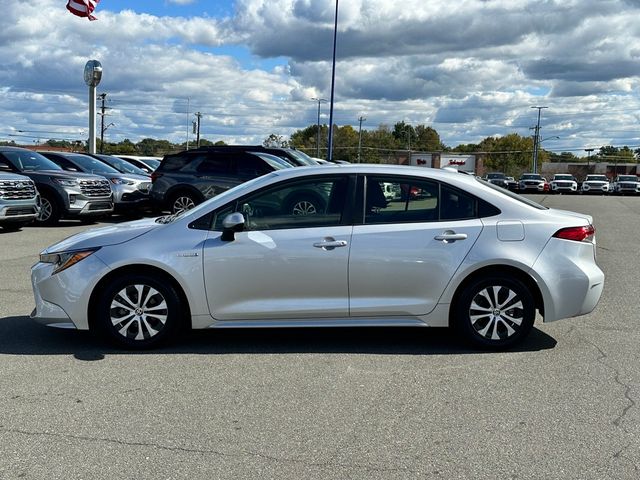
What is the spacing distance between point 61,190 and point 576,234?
1200 cm

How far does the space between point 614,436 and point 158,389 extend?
2.95 metres

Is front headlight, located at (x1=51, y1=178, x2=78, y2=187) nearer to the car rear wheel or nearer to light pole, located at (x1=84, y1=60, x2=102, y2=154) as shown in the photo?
the car rear wheel

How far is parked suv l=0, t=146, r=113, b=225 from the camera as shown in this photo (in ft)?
47.7

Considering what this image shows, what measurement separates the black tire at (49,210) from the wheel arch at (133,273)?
10.1m

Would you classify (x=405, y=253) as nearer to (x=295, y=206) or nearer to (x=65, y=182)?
(x=295, y=206)

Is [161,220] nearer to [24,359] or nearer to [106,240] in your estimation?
[106,240]

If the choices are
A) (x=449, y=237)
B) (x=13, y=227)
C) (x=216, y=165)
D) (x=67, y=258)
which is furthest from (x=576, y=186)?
(x=67, y=258)

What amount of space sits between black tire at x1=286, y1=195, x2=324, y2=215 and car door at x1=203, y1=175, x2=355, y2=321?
0.02 metres

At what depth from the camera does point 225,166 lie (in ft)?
48.4

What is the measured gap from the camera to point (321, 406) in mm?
4316

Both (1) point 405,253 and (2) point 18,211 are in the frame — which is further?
(2) point 18,211

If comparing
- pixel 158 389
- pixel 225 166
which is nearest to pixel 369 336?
pixel 158 389

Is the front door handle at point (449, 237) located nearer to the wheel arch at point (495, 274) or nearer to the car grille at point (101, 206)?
the wheel arch at point (495, 274)

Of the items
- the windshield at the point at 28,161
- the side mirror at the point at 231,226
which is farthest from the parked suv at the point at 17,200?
the side mirror at the point at 231,226
